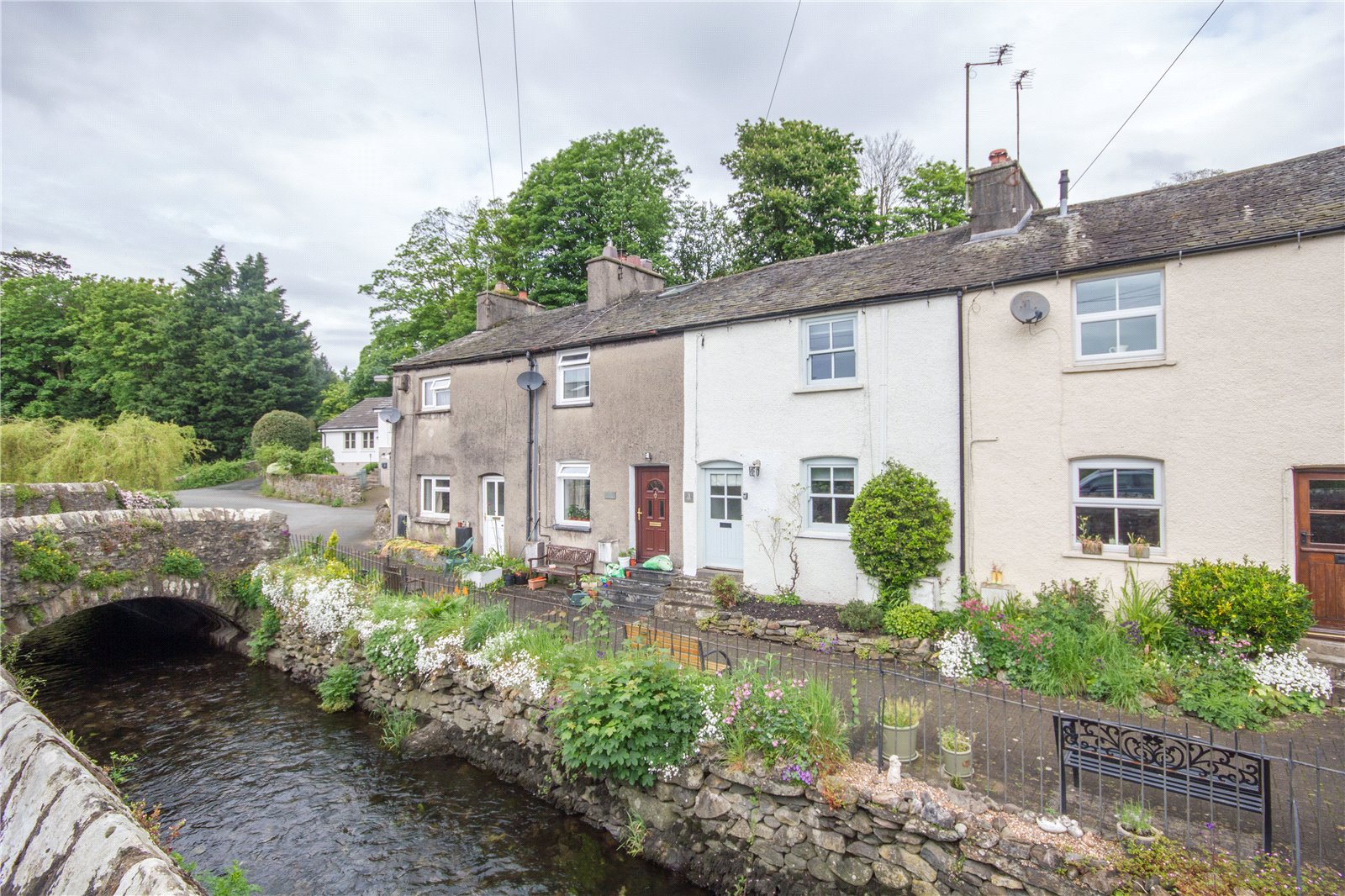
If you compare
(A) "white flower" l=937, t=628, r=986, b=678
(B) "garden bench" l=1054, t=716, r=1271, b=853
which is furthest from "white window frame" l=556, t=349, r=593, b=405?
(B) "garden bench" l=1054, t=716, r=1271, b=853

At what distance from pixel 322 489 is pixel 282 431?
11191 millimetres

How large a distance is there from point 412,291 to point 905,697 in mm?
35196

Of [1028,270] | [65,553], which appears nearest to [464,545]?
[65,553]

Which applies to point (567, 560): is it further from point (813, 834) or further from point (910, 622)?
point (813, 834)

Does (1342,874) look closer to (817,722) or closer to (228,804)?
(817,722)

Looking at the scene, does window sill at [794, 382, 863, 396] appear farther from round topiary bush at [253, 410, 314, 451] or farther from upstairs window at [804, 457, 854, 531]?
round topiary bush at [253, 410, 314, 451]

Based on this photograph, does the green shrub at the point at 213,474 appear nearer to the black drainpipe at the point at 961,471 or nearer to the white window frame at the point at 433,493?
the white window frame at the point at 433,493

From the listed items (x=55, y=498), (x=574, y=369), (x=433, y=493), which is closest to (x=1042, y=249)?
(x=574, y=369)

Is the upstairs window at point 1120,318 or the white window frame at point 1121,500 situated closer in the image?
the white window frame at point 1121,500

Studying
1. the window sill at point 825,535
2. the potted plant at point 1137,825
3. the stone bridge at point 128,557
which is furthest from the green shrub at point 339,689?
the potted plant at point 1137,825

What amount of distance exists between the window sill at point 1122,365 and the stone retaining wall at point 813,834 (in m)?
7.10

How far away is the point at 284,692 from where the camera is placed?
1202 centimetres

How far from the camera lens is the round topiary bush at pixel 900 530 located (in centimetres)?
1041

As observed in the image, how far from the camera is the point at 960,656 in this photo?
8.95 m
